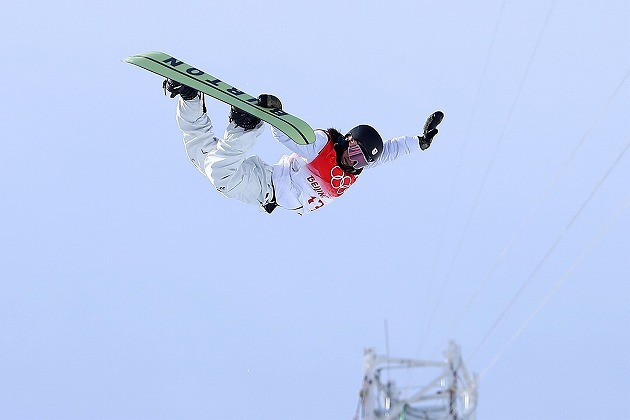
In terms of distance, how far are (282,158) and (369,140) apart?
1.58 meters

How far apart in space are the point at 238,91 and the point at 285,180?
5.07 ft

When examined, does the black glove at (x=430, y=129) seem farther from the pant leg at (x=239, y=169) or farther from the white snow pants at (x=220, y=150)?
the white snow pants at (x=220, y=150)

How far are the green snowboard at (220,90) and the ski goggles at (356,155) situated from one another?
74cm

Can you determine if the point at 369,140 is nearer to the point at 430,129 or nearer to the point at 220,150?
the point at 430,129

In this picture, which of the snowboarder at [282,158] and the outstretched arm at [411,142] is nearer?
the snowboarder at [282,158]

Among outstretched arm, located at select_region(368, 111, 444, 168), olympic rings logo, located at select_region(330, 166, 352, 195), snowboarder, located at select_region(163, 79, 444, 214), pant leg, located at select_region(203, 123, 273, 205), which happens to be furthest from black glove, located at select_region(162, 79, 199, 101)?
outstretched arm, located at select_region(368, 111, 444, 168)

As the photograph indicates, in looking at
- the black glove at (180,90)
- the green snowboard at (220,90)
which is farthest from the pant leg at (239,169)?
the black glove at (180,90)

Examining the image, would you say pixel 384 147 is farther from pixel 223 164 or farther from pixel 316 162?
pixel 223 164

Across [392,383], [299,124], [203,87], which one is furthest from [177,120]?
[392,383]

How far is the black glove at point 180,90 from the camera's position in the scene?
14.3 metres

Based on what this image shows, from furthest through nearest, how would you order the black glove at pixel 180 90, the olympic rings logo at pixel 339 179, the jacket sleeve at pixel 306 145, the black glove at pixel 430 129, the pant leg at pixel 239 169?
the black glove at pixel 430 129 < the olympic rings logo at pixel 339 179 < the jacket sleeve at pixel 306 145 < the black glove at pixel 180 90 < the pant leg at pixel 239 169

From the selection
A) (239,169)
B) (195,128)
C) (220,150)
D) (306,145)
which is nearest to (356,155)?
(306,145)

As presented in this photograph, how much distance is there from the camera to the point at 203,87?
14.5 meters

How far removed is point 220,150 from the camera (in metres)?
14.3
